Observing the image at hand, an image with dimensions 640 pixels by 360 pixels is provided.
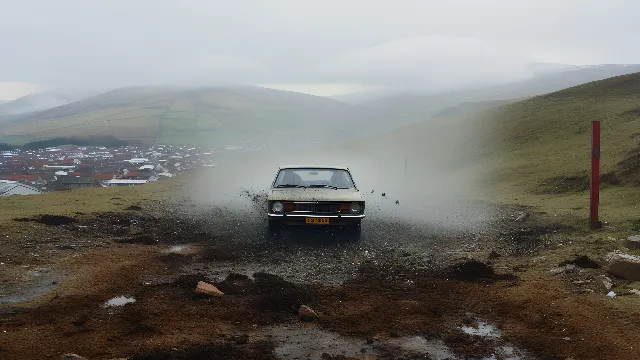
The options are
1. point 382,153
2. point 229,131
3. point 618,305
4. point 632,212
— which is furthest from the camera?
point 229,131

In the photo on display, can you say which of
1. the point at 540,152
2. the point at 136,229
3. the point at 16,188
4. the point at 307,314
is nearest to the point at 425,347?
the point at 307,314

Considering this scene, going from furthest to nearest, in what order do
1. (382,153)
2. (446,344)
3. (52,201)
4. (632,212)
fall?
1. (382,153)
2. (52,201)
3. (632,212)
4. (446,344)

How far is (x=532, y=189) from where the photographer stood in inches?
758

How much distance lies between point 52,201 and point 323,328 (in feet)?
41.1

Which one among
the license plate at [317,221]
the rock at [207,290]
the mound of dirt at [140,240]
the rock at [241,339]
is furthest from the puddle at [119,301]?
the license plate at [317,221]

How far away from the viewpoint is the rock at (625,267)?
682 centimetres

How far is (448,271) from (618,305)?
99.4 inches

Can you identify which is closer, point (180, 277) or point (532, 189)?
point (180, 277)

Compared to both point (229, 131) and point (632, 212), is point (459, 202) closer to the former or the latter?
point (632, 212)

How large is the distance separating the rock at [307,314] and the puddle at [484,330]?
1.66 metres

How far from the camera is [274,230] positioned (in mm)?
10438

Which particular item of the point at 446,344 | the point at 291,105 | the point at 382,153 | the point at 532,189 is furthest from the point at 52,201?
the point at 291,105

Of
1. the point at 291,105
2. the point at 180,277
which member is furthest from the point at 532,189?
the point at 291,105

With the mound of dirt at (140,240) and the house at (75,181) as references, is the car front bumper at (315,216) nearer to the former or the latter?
the mound of dirt at (140,240)
